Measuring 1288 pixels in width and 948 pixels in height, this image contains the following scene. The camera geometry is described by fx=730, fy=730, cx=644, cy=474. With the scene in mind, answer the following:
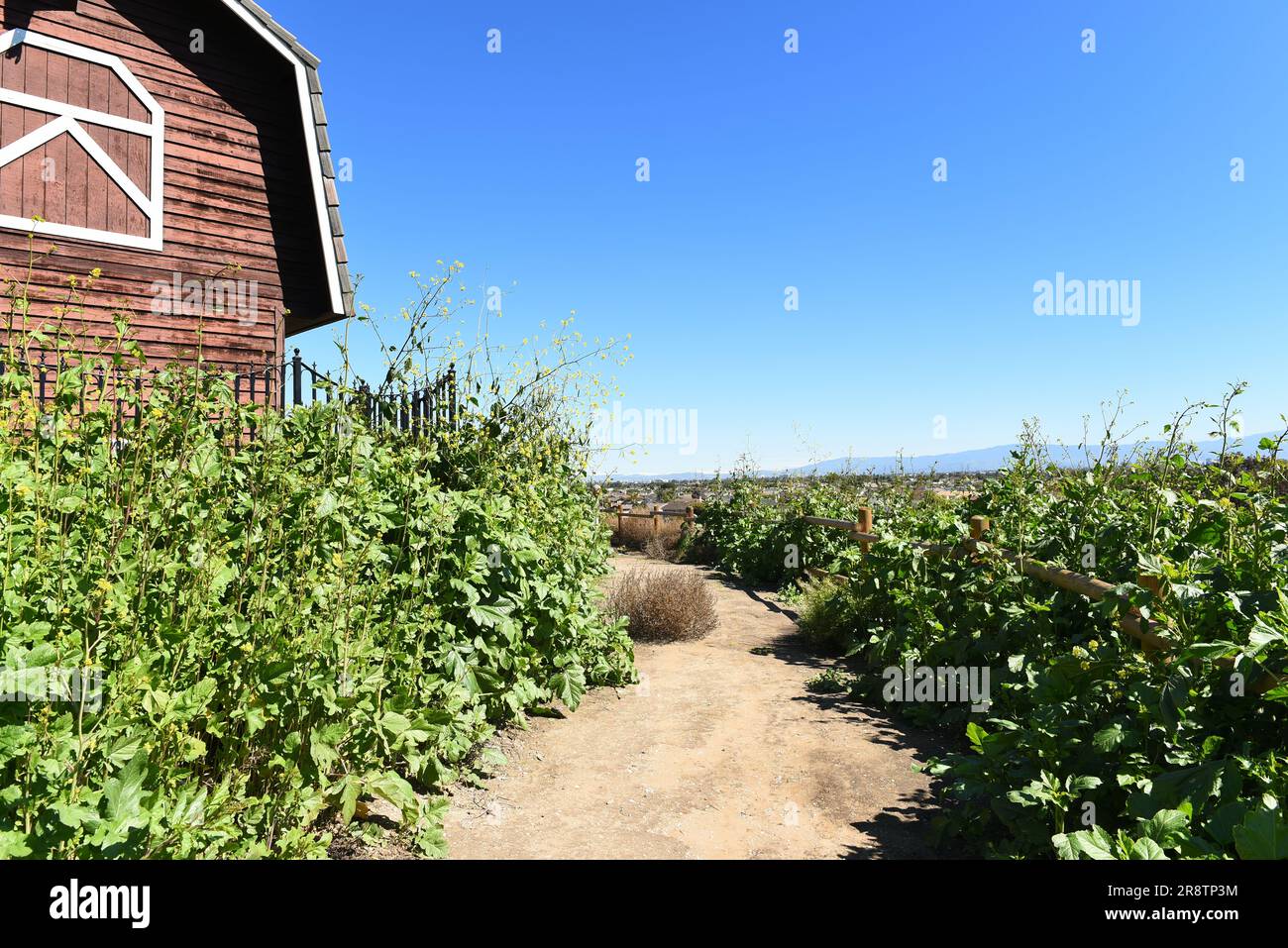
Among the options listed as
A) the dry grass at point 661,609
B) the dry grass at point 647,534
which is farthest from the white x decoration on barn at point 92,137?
the dry grass at point 647,534

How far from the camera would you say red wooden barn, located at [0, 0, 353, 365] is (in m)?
8.38

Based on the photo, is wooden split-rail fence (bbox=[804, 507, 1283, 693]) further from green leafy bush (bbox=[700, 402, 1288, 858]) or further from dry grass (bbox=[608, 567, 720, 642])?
dry grass (bbox=[608, 567, 720, 642])

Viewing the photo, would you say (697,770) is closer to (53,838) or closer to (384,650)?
(384,650)

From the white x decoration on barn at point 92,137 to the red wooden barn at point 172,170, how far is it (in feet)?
0.05

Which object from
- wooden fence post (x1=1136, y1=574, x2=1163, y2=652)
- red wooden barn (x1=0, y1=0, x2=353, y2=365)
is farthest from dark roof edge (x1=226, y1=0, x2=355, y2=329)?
wooden fence post (x1=1136, y1=574, x2=1163, y2=652)

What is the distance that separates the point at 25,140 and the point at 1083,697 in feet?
37.1

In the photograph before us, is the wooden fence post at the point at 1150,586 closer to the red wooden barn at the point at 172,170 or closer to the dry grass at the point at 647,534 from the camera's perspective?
the red wooden barn at the point at 172,170

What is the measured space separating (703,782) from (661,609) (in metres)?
3.71

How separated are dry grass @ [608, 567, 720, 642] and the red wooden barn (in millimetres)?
5003

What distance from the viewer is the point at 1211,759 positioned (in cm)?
249

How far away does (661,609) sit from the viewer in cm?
816

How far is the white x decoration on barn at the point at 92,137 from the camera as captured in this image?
324 inches
